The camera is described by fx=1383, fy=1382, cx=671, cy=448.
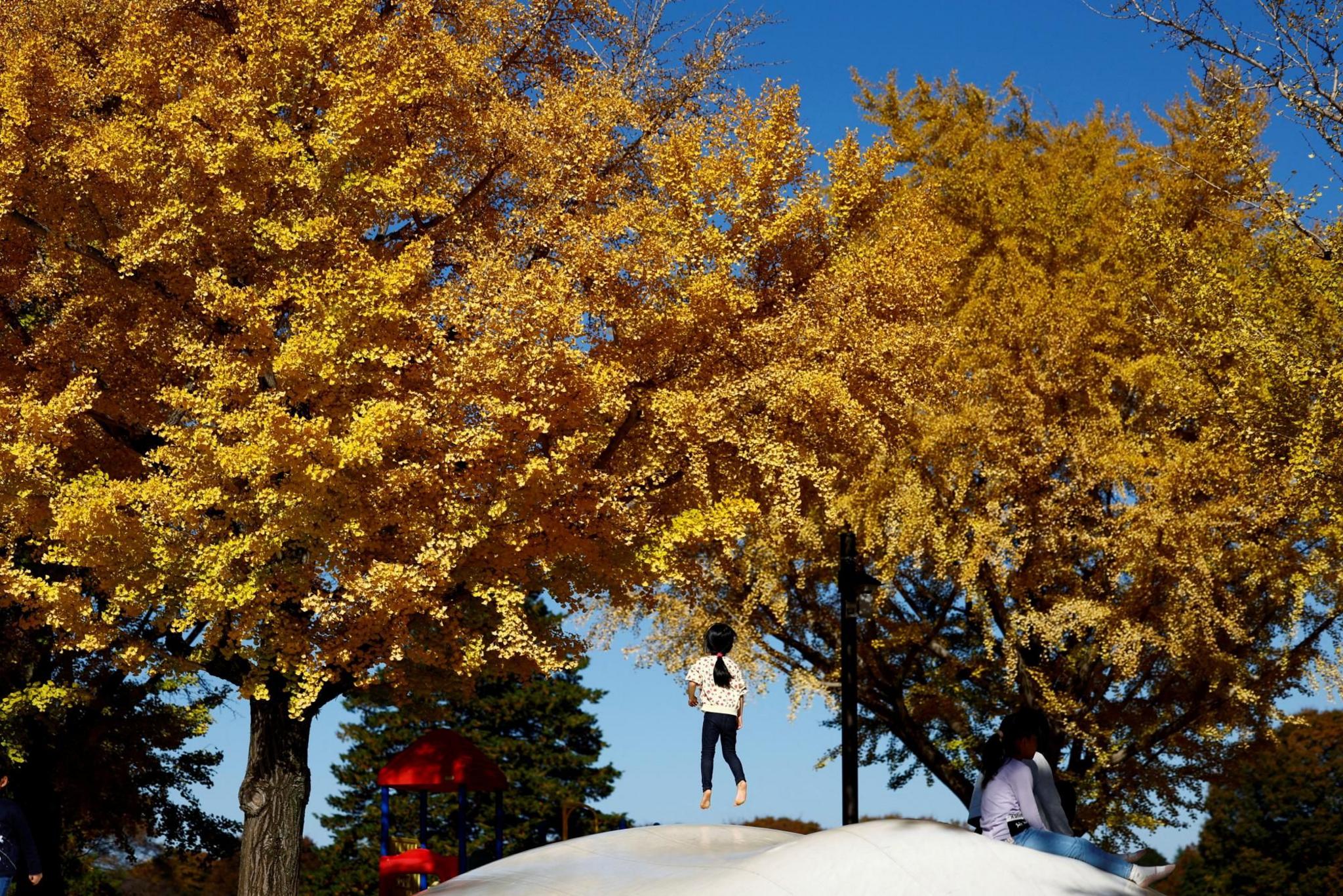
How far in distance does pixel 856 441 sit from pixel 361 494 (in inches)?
257

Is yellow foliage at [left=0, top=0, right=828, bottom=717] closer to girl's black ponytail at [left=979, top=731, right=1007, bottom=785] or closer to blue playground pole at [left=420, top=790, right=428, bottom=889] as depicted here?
blue playground pole at [left=420, top=790, right=428, bottom=889]

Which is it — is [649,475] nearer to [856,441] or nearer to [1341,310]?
[856,441]

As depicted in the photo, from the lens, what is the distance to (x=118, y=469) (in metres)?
18.9

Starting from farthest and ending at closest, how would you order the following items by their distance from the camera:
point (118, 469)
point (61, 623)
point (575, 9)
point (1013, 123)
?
point (1013, 123) < point (575, 9) < point (118, 469) < point (61, 623)

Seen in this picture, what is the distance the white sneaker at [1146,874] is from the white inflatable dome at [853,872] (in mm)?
211

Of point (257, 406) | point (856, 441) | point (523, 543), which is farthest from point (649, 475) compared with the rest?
point (257, 406)

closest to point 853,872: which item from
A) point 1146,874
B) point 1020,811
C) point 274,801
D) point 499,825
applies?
point 1020,811

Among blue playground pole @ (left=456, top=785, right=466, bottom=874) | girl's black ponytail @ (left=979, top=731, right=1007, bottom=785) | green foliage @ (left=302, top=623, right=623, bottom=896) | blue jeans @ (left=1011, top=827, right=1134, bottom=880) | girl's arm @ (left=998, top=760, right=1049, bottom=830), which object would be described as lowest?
blue jeans @ (left=1011, top=827, right=1134, bottom=880)

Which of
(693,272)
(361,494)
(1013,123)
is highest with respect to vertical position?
(1013,123)

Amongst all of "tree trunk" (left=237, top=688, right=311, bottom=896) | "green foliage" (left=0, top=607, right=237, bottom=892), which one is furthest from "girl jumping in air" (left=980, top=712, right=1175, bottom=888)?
"green foliage" (left=0, top=607, right=237, bottom=892)

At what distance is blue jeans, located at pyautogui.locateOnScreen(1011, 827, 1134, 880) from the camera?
9289 mm

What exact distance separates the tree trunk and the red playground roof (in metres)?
1.12

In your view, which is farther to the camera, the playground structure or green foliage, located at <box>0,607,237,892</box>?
green foliage, located at <box>0,607,237,892</box>

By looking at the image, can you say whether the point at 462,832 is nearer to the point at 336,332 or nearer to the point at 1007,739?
the point at 336,332
